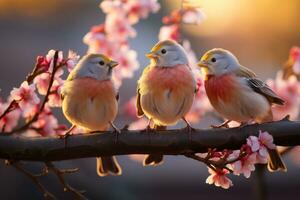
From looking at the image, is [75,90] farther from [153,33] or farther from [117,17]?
[153,33]

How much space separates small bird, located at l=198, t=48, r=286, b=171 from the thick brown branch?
0.35 m

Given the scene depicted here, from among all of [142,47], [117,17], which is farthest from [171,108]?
[142,47]

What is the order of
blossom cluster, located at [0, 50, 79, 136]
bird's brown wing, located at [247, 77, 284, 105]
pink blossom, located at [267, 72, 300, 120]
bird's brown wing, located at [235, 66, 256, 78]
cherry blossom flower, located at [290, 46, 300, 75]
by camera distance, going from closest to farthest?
Answer: 1. blossom cluster, located at [0, 50, 79, 136]
2. bird's brown wing, located at [247, 77, 284, 105]
3. bird's brown wing, located at [235, 66, 256, 78]
4. cherry blossom flower, located at [290, 46, 300, 75]
5. pink blossom, located at [267, 72, 300, 120]

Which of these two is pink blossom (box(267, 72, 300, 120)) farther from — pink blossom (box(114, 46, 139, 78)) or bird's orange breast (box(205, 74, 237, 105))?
bird's orange breast (box(205, 74, 237, 105))

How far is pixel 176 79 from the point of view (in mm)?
2502

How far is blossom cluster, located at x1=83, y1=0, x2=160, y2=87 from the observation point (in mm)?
3346

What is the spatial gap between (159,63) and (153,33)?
20.4 feet

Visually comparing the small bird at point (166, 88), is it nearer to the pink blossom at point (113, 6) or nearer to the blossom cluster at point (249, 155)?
the blossom cluster at point (249, 155)

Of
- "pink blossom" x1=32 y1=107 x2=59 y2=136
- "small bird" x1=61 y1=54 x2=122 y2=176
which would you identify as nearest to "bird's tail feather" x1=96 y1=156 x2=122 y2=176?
"small bird" x1=61 y1=54 x2=122 y2=176

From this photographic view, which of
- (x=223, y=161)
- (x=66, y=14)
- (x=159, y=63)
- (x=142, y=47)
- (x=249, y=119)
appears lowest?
(x=223, y=161)

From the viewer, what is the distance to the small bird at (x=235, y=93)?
248 cm

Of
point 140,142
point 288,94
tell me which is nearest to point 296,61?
point 288,94

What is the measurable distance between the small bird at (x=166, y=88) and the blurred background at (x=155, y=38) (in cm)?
288

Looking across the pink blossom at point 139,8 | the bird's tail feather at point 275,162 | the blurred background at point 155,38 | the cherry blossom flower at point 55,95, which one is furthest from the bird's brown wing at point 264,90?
the blurred background at point 155,38
